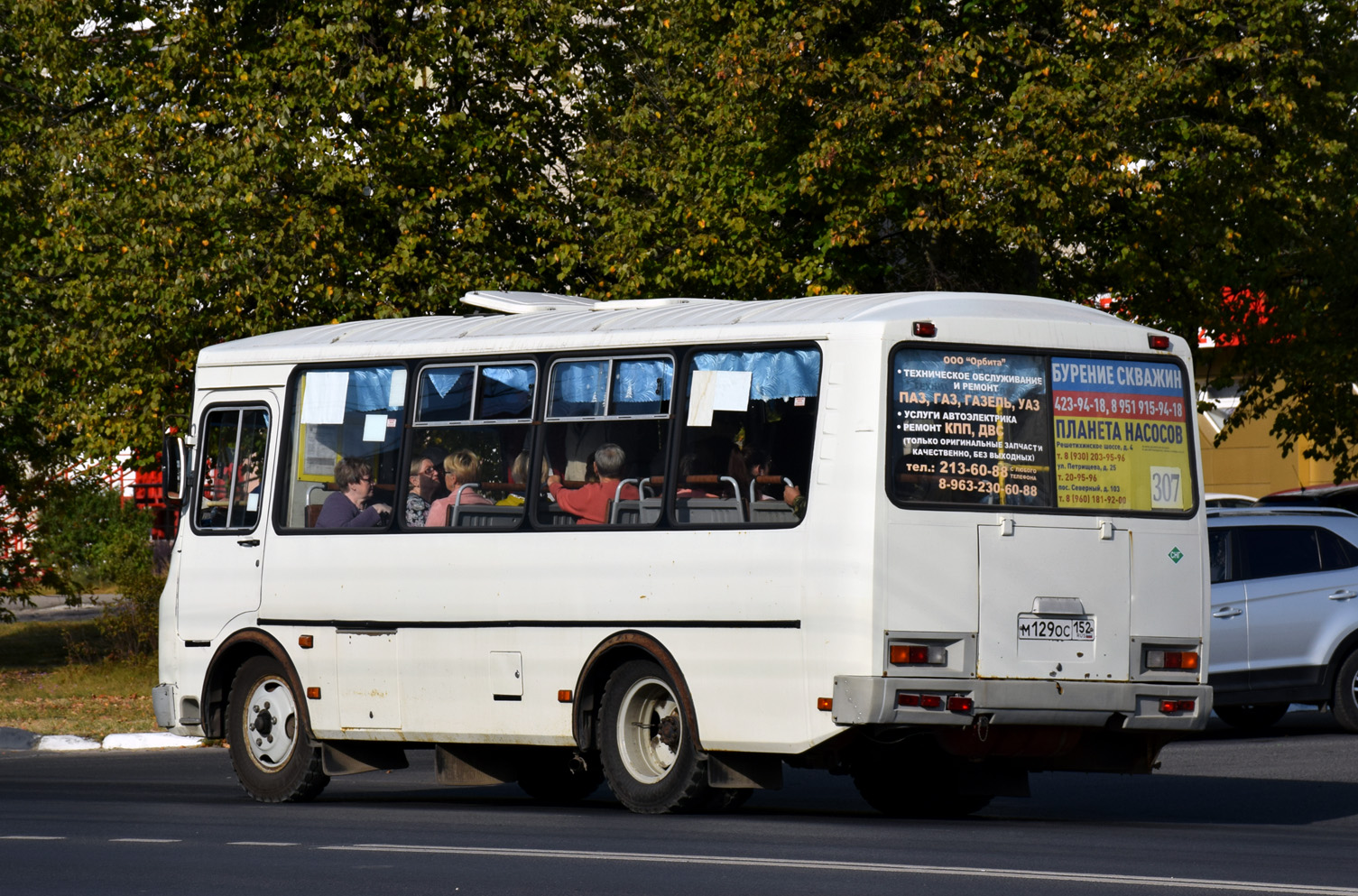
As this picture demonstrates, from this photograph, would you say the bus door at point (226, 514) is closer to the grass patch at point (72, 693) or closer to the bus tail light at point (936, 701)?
the bus tail light at point (936, 701)

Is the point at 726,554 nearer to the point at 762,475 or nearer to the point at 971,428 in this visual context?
the point at 762,475

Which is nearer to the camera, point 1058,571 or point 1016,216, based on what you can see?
point 1058,571

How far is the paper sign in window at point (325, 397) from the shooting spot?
535 inches

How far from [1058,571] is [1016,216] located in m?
10.8

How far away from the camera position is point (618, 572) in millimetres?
11812

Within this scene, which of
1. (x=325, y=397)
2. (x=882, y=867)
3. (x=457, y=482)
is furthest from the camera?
(x=325, y=397)

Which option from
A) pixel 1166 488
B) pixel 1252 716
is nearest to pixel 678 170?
pixel 1252 716

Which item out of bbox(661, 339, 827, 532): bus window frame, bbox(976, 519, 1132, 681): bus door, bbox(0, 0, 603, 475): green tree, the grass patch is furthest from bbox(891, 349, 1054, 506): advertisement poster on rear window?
bbox(0, 0, 603, 475): green tree

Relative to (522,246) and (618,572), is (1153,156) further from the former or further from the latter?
(618,572)

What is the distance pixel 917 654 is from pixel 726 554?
4.00 ft

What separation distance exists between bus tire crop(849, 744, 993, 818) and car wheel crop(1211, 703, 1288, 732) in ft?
21.9

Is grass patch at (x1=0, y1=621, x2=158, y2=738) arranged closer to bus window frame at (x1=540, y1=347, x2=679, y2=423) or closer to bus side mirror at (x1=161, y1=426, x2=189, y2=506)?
bus side mirror at (x1=161, y1=426, x2=189, y2=506)

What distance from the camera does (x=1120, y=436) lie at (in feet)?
37.7

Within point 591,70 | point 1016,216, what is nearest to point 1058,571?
point 1016,216
